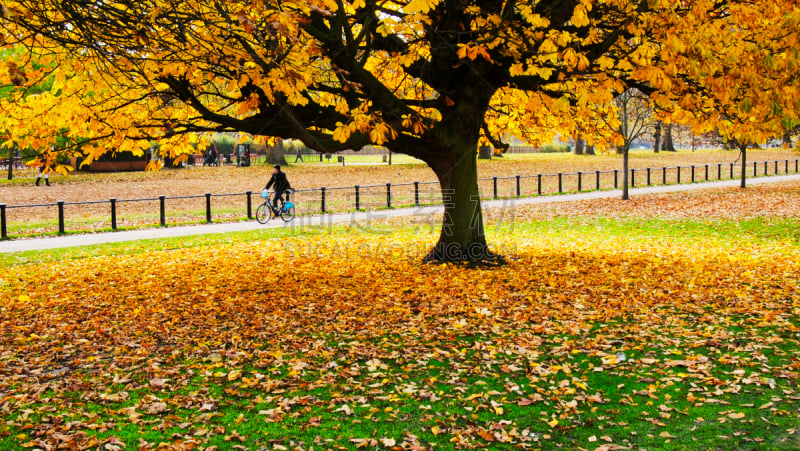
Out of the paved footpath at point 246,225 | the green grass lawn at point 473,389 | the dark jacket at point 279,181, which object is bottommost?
the green grass lawn at point 473,389

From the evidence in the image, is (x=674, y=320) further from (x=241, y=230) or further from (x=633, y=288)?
(x=241, y=230)

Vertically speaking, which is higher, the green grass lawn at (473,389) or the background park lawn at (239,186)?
the background park lawn at (239,186)

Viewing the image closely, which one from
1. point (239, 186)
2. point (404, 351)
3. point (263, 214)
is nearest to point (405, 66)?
point (404, 351)

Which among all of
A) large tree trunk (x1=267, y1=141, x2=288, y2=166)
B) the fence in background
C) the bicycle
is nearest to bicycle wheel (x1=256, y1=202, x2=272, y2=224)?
the bicycle

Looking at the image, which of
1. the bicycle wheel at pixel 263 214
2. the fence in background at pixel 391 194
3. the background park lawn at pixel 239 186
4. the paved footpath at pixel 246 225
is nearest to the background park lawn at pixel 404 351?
the paved footpath at pixel 246 225

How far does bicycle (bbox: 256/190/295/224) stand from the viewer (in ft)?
66.5

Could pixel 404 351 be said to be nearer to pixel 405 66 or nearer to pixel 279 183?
pixel 405 66

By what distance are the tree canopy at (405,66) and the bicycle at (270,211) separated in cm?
712

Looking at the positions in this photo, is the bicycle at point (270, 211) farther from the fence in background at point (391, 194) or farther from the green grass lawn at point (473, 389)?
the green grass lawn at point (473, 389)

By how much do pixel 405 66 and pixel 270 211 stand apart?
11160 millimetres

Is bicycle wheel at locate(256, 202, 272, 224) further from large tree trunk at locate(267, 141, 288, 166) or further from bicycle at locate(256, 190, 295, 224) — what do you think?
large tree trunk at locate(267, 141, 288, 166)

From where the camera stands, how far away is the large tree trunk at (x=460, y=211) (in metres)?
12.1

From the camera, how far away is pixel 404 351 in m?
7.34

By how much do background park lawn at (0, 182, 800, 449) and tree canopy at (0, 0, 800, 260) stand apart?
223 cm
